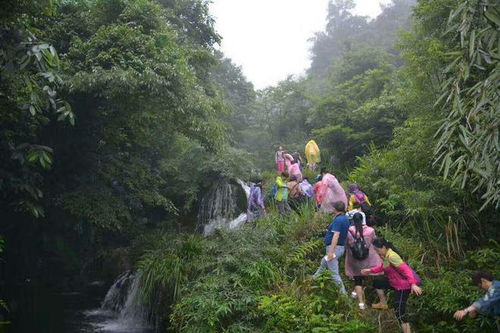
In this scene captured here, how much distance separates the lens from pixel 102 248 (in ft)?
49.4

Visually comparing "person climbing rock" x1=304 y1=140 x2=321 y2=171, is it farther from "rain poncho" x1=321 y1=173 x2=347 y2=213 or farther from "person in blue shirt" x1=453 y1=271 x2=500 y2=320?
"person in blue shirt" x1=453 y1=271 x2=500 y2=320

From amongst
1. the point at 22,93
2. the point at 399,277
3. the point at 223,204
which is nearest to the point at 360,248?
the point at 399,277

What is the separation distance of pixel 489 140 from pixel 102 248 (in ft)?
44.4

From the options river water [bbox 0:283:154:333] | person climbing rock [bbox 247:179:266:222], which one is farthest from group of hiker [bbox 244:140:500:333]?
river water [bbox 0:283:154:333]

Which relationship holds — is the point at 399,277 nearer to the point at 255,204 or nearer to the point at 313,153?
the point at 255,204

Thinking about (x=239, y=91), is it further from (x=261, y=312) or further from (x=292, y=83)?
(x=261, y=312)

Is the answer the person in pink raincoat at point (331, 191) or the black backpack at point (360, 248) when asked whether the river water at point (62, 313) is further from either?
the black backpack at point (360, 248)

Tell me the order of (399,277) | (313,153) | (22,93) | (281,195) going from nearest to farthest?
(399,277) → (22,93) → (281,195) → (313,153)

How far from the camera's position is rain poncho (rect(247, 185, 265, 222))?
1152 cm

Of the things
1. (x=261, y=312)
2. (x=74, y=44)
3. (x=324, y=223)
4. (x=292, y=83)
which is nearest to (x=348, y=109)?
(x=292, y=83)

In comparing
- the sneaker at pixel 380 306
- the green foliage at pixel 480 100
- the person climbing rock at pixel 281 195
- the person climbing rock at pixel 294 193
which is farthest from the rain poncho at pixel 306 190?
the green foliage at pixel 480 100

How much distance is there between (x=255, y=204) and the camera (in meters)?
11.6

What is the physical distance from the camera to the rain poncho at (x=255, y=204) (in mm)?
11516

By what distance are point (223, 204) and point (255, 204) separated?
490 centimetres
